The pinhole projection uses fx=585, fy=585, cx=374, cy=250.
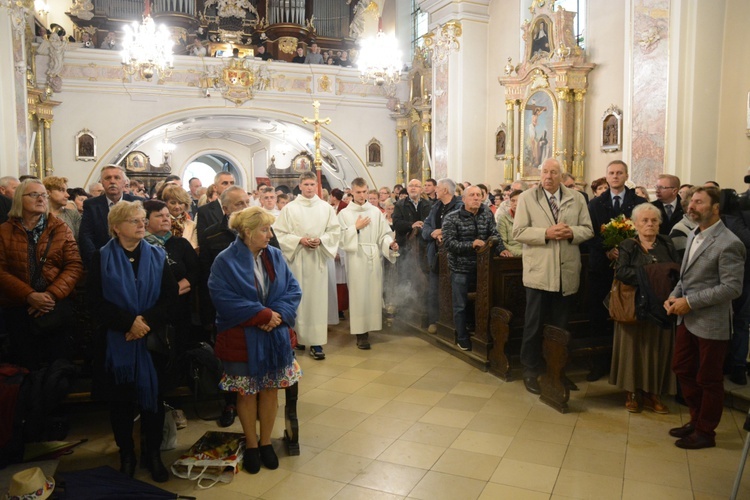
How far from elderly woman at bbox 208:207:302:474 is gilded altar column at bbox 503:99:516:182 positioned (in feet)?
31.0

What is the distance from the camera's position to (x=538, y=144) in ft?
37.7

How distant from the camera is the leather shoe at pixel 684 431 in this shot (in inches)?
153

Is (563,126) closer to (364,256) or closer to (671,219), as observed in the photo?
(671,219)

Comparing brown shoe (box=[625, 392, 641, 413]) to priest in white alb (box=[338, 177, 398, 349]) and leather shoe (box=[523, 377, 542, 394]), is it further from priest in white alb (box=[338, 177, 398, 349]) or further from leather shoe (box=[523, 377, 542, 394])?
priest in white alb (box=[338, 177, 398, 349])

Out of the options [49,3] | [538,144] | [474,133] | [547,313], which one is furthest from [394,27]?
[547,313]

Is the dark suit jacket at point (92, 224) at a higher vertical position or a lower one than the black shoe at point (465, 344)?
higher

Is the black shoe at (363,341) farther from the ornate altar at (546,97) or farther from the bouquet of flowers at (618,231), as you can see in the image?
the ornate altar at (546,97)

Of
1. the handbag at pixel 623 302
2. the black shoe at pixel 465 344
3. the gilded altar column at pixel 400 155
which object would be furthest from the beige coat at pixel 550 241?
the gilded altar column at pixel 400 155

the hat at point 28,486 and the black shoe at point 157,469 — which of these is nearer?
the hat at point 28,486

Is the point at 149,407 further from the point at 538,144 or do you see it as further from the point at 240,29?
the point at 240,29

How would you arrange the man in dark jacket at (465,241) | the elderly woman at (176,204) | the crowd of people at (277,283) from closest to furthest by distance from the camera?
the crowd of people at (277,283), the elderly woman at (176,204), the man in dark jacket at (465,241)

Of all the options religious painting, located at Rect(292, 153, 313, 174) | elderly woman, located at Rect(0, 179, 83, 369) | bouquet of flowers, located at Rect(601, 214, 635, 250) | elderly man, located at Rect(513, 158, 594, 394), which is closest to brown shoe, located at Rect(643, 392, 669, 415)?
elderly man, located at Rect(513, 158, 594, 394)

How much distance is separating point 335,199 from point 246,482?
5.99m

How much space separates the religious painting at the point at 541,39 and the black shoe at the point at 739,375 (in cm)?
769
